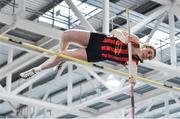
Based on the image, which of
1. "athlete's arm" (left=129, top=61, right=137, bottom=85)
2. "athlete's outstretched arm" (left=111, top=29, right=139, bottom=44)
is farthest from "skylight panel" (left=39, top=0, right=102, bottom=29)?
"athlete's arm" (left=129, top=61, right=137, bottom=85)

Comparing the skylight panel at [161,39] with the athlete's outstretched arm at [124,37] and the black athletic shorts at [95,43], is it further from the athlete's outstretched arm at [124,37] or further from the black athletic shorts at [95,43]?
the athlete's outstretched arm at [124,37]

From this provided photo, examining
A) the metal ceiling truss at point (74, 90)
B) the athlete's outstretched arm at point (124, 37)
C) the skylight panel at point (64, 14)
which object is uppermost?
the skylight panel at point (64, 14)

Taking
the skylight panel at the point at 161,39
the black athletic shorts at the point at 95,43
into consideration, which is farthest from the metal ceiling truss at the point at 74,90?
the black athletic shorts at the point at 95,43

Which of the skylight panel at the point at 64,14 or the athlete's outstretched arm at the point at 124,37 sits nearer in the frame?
the athlete's outstretched arm at the point at 124,37

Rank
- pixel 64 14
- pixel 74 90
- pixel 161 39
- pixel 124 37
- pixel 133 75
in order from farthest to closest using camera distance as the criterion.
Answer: pixel 74 90
pixel 161 39
pixel 64 14
pixel 124 37
pixel 133 75

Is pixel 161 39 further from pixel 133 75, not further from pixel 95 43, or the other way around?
pixel 133 75

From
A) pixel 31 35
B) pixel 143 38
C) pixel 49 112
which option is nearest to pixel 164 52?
pixel 143 38

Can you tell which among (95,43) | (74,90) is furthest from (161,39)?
(95,43)

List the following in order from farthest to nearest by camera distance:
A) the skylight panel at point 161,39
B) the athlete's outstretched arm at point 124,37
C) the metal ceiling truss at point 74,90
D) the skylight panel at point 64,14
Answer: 1. the skylight panel at point 161,39
2. the skylight panel at point 64,14
3. the metal ceiling truss at point 74,90
4. the athlete's outstretched arm at point 124,37

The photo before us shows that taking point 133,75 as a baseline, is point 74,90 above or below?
above

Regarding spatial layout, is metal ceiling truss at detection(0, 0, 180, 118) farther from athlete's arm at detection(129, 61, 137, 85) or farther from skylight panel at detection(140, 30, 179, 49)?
athlete's arm at detection(129, 61, 137, 85)

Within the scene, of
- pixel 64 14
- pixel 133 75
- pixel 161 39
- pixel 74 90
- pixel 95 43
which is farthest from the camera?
pixel 74 90

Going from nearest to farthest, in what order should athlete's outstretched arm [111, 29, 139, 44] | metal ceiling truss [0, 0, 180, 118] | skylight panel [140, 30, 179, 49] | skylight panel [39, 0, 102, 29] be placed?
athlete's outstretched arm [111, 29, 139, 44] < metal ceiling truss [0, 0, 180, 118] < skylight panel [39, 0, 102, 29] < skylight panel [140, 30, 179, 49]

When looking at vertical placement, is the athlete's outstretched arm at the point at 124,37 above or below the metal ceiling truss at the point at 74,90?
below
